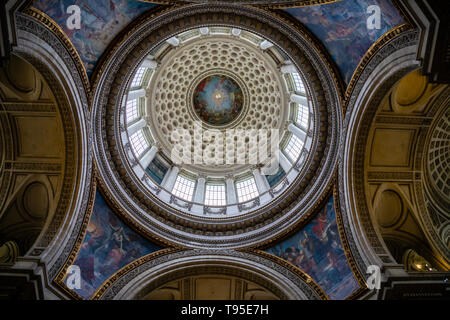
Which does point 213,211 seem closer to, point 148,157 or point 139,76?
point 148,157

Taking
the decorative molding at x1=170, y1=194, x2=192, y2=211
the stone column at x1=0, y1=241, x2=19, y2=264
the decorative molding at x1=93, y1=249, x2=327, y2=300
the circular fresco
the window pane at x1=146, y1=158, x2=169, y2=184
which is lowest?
the decorative molding at x1=93, y1=249, x2=327, y2=300

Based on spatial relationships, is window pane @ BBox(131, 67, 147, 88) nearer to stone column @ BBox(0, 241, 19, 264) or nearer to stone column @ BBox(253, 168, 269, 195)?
stone column @ BBox(253, 168, 269, 195)

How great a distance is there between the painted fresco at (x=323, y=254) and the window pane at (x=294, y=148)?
22.9 feet

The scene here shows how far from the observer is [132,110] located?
25781mm

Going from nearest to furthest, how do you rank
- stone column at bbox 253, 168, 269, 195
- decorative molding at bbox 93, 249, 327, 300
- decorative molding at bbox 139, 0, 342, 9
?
decorative molding at bbox 139, 0, 342, 9 → decorative molding at bbox 93, 249, 327, 300 → stone column at bbox 253, 168, 269, 195

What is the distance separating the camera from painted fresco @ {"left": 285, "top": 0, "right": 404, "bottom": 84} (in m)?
12.3

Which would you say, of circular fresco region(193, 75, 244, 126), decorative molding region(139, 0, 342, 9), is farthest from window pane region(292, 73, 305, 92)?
decorative molding region(139, 0, 342, 9)

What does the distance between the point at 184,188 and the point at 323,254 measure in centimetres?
1380

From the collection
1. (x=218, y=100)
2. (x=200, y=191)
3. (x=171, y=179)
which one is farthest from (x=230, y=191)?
(x=218, y=100)

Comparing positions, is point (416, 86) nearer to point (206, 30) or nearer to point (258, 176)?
point (258, 176)

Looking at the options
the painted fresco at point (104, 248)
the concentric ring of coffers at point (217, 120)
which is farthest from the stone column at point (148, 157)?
the painted fresco at point (104, 248)

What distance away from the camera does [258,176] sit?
1080 inches

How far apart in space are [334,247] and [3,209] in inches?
657

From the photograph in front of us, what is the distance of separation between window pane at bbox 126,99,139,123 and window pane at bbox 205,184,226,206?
898 cm
